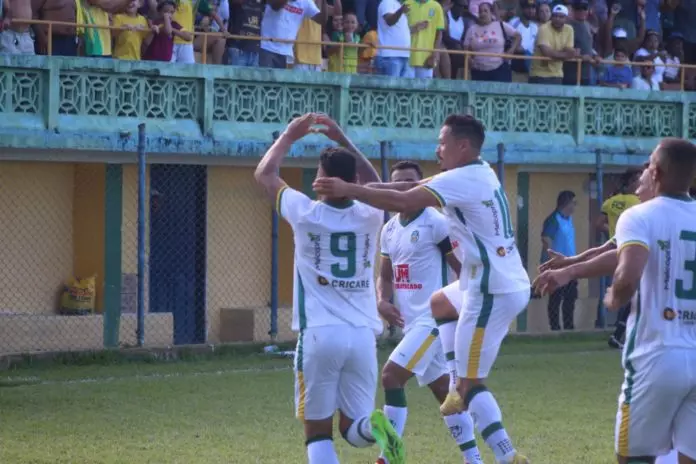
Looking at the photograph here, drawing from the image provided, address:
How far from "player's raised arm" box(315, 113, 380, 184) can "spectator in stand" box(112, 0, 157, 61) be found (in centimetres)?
973

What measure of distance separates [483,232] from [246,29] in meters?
11.6

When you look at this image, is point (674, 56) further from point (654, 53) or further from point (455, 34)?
point (455, 34)

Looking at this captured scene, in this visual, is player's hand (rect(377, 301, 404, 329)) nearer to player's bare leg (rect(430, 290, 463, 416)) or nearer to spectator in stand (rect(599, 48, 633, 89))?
player's bare leg (rect(430, 290, 463, 416))

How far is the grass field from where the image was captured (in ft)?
36.9

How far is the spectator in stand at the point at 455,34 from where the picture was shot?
23219mm

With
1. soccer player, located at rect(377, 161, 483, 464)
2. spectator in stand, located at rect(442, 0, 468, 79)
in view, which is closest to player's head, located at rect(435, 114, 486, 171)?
soccer player, located at rect(377, 161, 483, 464)

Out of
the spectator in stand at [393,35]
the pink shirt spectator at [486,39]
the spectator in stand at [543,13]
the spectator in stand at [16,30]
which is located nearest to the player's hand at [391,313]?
the spectator in stand at [16,30]

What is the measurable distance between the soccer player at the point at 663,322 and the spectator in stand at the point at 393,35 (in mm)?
14136

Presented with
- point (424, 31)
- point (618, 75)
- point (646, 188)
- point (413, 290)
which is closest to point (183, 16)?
point (424, 31)

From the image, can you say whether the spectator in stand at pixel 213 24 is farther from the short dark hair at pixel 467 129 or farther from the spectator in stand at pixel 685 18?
the short dark hair at pixel 467 129

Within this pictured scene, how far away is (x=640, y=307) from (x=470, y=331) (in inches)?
83.4

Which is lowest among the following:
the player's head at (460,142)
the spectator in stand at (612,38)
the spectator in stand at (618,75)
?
the player's head at (460,142)

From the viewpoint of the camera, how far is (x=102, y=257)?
2002 centimetres

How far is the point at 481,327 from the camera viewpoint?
9.76 metres
